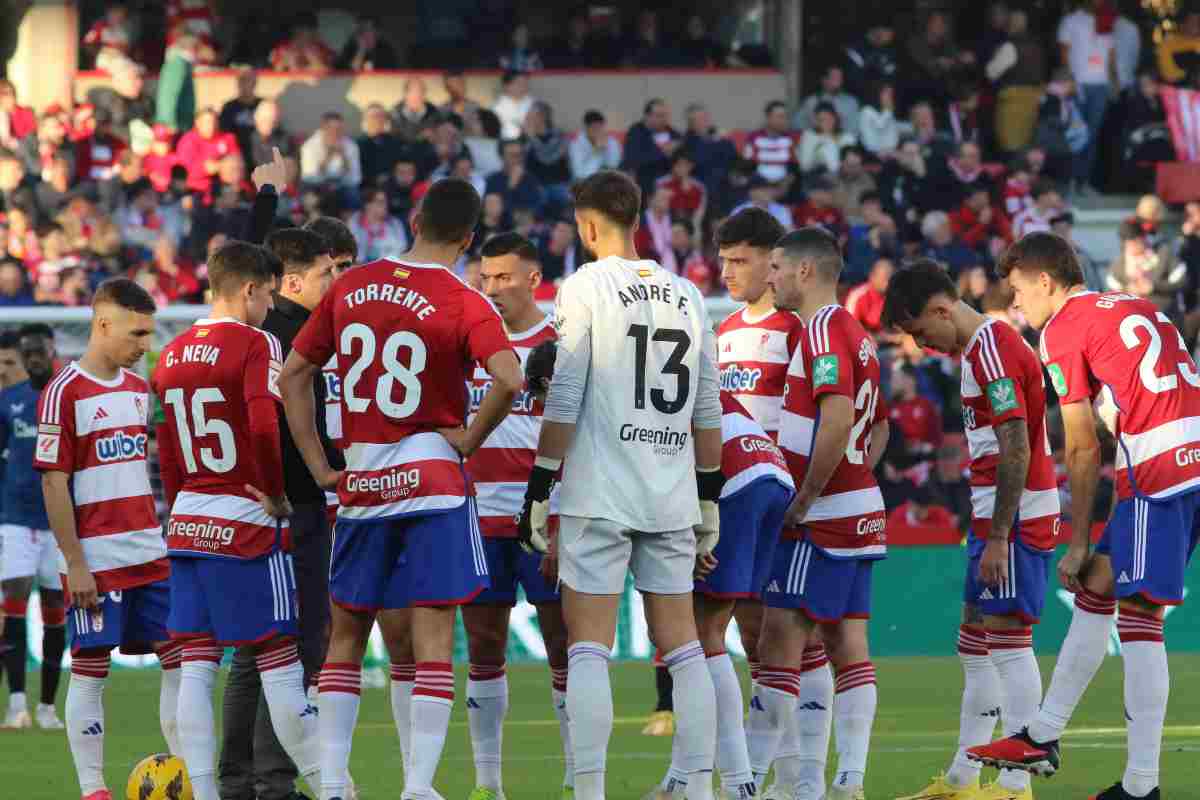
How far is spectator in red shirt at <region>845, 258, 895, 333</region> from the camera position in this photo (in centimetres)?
1939

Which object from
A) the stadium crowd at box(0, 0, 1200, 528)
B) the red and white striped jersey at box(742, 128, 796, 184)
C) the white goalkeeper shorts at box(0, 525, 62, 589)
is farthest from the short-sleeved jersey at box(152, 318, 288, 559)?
the red and white striped jersey at box(742, 128, 796, 184)

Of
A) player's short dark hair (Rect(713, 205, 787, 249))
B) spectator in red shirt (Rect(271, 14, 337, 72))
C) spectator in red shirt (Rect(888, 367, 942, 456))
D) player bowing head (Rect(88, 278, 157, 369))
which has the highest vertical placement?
spectator in red shirt (Rect(271, 14, 337, 72))

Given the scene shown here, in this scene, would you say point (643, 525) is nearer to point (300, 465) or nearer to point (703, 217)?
point (300, 465)

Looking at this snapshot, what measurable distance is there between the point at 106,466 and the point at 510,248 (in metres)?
2.01

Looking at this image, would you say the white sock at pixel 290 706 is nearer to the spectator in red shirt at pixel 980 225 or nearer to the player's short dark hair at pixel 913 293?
the player's short dark hair at pixel 913 293

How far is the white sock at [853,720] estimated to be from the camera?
335 inches

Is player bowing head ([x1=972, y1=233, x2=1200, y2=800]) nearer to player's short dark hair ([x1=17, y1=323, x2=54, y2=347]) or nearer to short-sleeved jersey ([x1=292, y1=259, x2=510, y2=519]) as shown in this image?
short-sleeved jersey ([x1=292, y1=259, x2=510, y2=519])

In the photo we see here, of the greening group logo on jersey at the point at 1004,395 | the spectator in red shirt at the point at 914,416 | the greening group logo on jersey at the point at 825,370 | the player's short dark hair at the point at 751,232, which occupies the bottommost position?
the spectator in red shirt at the point at 914,416

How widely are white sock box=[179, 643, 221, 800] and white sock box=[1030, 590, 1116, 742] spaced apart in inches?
131

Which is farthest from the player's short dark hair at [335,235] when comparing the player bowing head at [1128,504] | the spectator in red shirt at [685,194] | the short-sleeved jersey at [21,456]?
the spectator in red shirt at [685,194]

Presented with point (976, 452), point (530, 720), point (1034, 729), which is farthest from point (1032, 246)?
point (530, 720)

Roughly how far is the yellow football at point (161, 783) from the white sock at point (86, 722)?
296 millimetres

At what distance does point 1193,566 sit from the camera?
1689 centimetres

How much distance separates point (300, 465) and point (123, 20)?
1730 centimetres
